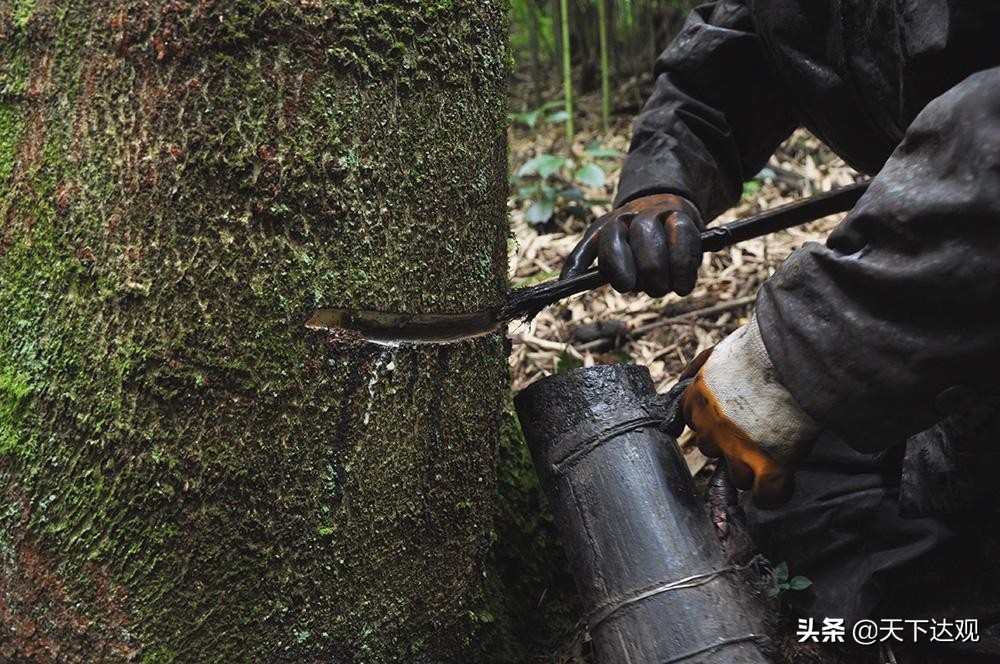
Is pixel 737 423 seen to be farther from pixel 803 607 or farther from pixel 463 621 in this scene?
pixel 463 621

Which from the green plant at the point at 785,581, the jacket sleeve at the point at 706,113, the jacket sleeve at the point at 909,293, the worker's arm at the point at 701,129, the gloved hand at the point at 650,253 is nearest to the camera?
the jacket sleeve at the point at 909,293

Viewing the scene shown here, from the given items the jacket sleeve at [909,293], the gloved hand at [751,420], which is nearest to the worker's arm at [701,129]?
the gloved hand at [751,420]

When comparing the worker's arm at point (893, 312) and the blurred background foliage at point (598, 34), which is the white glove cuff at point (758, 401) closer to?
the worker's arm at point (893, 312)

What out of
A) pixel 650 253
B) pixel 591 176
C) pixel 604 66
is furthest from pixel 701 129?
pixel 604 66

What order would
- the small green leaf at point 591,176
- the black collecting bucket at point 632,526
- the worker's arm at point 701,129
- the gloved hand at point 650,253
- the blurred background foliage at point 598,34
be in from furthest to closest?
the blurred background foliage at point 598,34
the small green leaf at point 591,176
the worker's arm at point 701,129
the gloved hand at point 650,253
the black collecting bucket at point 632,526

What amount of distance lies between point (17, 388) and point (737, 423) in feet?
4.77

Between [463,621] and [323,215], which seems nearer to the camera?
[323,215]

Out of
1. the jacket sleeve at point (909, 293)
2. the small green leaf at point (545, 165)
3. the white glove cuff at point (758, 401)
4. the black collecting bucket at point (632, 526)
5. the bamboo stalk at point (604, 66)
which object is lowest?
the black collecting bucket at point (632, 526)

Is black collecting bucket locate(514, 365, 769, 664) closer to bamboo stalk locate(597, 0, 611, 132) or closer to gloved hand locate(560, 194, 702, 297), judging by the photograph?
gloved hand locate(560, 194, 702, 297)

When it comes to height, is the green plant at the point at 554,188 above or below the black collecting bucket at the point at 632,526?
above

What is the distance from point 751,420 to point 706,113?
1150 mm

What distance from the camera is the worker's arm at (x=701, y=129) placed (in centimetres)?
239

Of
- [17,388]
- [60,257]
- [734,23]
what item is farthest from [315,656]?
[734,23]

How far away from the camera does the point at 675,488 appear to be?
1.88 m
